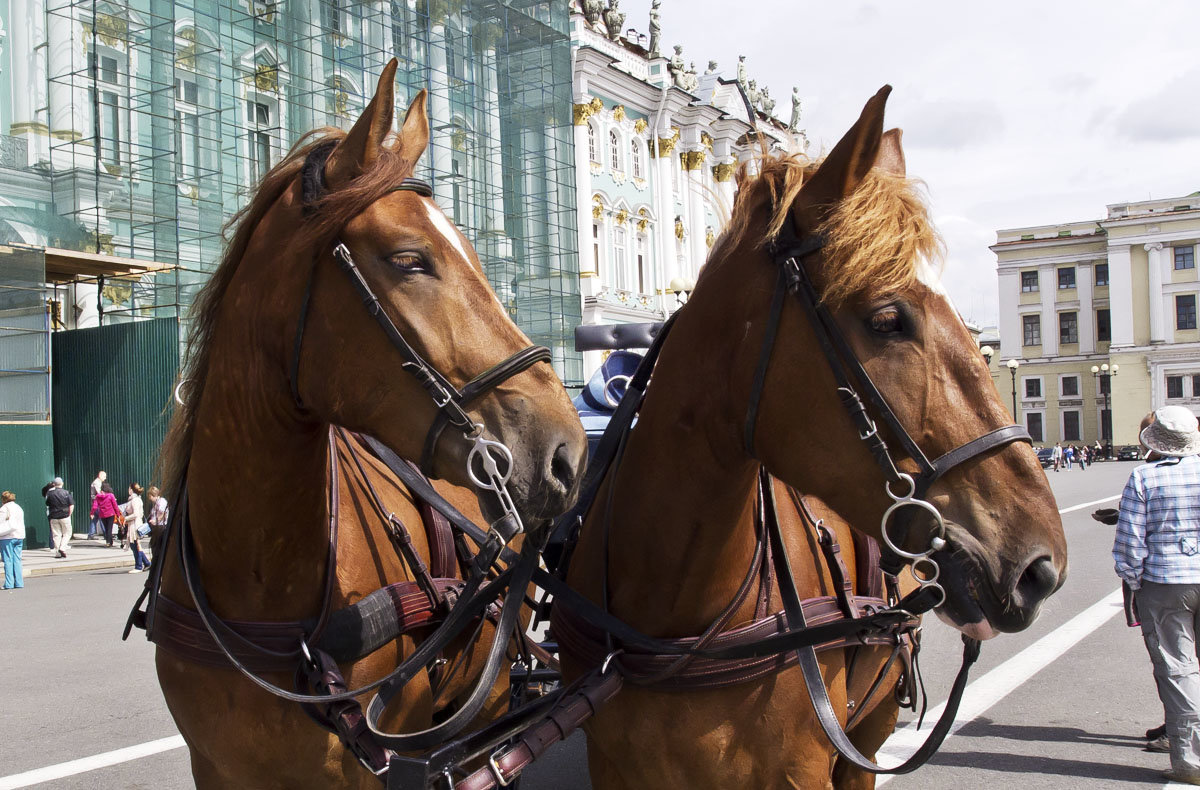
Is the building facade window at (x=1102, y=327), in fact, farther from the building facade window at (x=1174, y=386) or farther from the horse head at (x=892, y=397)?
the horse head at (x=892, y=397)

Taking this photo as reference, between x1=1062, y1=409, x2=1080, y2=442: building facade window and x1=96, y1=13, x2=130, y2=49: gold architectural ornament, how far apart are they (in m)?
70.9

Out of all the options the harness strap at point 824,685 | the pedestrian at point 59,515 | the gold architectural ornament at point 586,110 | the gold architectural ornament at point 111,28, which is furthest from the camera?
the gold architectural ornament at point 586,110

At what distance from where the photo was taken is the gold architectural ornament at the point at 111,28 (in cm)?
2200

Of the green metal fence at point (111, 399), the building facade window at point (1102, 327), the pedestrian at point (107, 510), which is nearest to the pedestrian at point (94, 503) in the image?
the pedestrian at point (107, 510)

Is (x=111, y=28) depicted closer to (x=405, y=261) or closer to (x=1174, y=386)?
(x=405, y=261)

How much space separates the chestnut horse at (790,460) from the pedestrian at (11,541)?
14.3 meters

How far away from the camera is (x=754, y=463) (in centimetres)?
277

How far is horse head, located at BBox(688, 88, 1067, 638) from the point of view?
A: 7.38 ft

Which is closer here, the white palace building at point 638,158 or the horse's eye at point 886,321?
the horse's eye at point 886,321

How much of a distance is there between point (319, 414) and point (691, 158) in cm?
4020

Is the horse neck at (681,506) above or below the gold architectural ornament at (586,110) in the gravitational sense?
below

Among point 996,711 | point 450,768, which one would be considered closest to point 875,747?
point 450,768

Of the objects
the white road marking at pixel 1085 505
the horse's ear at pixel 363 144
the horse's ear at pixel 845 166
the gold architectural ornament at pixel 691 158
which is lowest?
the white road marking at pixel 1085 505

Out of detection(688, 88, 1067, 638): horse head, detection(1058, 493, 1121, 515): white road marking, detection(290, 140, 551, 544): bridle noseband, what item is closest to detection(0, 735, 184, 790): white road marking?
detection(290, 140, 551, 544): bridle noseband
